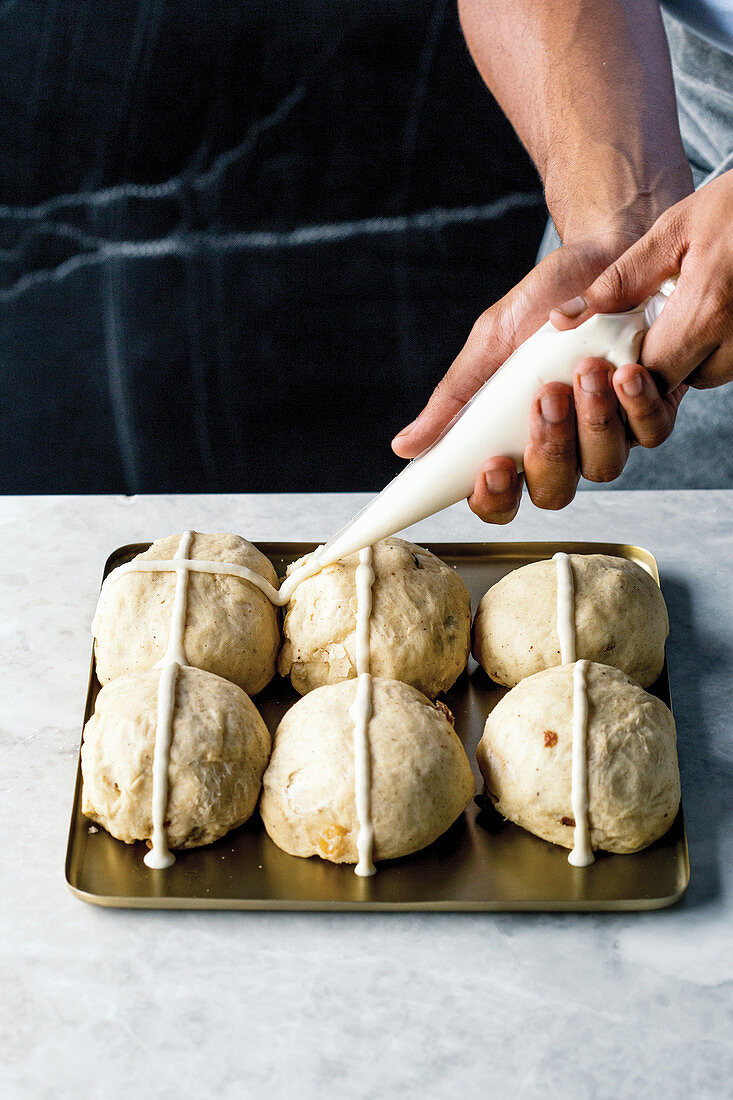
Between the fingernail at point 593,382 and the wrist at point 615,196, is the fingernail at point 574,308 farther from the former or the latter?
the wrist at point 615,196

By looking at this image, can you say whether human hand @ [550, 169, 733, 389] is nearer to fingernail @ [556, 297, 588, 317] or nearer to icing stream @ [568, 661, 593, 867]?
fingernail @ [556, 297, 588, 317]

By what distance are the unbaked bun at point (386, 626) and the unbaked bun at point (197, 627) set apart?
4cm

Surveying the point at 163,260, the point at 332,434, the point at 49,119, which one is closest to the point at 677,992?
the point at 332,434

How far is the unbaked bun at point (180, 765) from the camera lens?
100 cm

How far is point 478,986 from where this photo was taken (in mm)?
921

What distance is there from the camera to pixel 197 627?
1.16m

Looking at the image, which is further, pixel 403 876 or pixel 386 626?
pixel 386 626

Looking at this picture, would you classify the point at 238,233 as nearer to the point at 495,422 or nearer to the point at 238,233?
the point at 238,233

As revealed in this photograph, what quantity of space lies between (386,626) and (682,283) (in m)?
0.47

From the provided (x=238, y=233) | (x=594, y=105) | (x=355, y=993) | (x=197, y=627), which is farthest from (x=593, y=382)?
(x=238, y=233)

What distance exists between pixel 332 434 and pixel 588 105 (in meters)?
1.53

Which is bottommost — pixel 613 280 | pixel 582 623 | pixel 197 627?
pixel 197 627

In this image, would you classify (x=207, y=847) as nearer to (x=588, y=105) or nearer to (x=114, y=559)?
(x=114, y=559)

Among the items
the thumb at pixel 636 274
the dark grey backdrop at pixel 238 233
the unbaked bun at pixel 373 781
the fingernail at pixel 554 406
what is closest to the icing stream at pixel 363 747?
the unbaked bun at pixel 373 781
